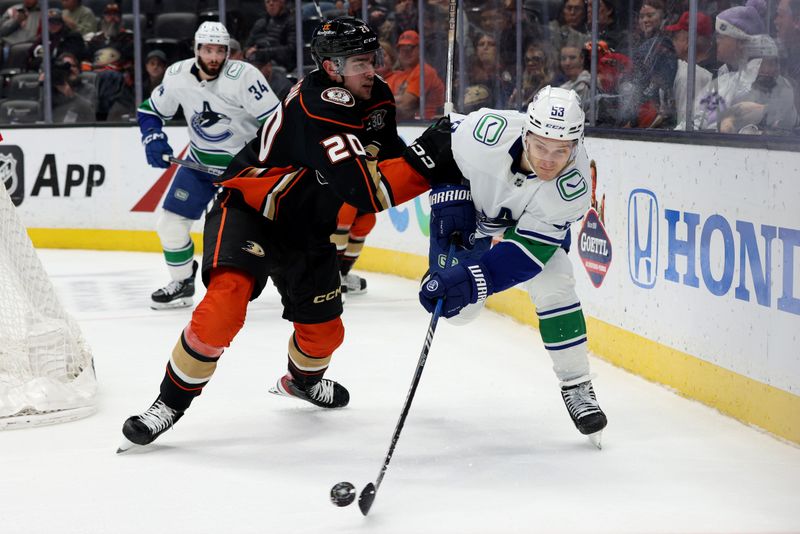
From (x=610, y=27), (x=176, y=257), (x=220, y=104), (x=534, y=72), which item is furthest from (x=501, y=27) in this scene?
(x=176, y=257)

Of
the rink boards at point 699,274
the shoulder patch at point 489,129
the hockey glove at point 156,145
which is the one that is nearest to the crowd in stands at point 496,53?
the rink boards at point 699,274

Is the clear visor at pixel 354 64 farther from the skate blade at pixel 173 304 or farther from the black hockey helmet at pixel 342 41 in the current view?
the skate blade at pixel 173 304

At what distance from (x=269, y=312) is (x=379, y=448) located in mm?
2298

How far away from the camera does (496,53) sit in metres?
5.64

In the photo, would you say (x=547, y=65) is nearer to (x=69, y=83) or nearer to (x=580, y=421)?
(x=580, y=421)

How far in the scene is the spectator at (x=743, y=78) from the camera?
337 cm

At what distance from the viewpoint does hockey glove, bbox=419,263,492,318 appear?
113 inches

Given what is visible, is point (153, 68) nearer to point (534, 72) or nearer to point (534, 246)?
point (534, 72)

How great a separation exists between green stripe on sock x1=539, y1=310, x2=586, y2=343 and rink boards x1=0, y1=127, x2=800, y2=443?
42cm

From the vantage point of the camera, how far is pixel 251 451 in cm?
314

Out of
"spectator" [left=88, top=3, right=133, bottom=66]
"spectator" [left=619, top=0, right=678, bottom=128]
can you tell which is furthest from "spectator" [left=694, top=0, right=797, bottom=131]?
"spectator" [left=88, top=3, right=133, bottom=66]

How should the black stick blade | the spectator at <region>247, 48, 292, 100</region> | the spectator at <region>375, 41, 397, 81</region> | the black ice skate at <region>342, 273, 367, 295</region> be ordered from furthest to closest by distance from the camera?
the spectator at <region>247, 48, 292, 100</region> < the spectator at <region>375, 41, 397, 81</region> < the black ice skate at <region>342, 273, 367, 295</region> < the black stick blade

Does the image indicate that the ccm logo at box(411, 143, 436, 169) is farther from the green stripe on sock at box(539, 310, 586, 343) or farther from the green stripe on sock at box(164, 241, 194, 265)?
the green stripe on sock at box(164, 241, 194, 265)

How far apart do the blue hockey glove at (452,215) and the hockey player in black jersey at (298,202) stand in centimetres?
6
